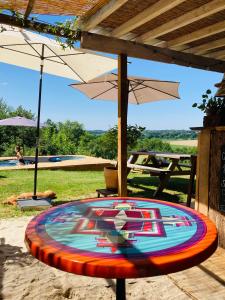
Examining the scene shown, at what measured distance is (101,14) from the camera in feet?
12.1

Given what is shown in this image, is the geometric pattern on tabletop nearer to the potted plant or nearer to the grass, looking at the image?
the potted plant

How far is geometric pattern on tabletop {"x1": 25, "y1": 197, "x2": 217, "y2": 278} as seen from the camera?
4.12ft

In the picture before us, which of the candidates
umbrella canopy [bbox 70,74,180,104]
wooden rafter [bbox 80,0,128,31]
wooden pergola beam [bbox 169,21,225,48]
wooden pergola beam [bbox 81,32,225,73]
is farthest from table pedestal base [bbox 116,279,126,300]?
umbrella canopy [bbox 70,74,180,104]

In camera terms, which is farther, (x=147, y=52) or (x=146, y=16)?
(x=147, y=52)

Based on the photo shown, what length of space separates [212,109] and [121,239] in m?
2.60

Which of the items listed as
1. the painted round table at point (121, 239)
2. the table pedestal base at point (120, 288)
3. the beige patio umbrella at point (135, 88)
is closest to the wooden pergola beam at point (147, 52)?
the beige patio umbrella at point (135, 88)

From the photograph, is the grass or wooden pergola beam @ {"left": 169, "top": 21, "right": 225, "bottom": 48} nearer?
wooden pergola beam @ {"left": 169, "top": 21, "right": 225, "bottom": 48}

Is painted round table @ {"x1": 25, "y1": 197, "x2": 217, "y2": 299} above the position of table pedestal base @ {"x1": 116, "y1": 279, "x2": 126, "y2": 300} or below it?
above

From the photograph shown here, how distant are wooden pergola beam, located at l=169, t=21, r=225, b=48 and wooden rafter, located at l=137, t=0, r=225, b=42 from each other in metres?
0.50

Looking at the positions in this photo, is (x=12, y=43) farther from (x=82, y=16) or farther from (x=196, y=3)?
(x=196, y=3)

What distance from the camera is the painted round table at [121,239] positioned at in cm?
126

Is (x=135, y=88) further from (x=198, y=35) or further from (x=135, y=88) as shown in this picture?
(x=198, y=35)

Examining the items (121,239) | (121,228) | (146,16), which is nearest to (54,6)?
(146,16)

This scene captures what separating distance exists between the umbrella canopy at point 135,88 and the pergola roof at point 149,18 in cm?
211
